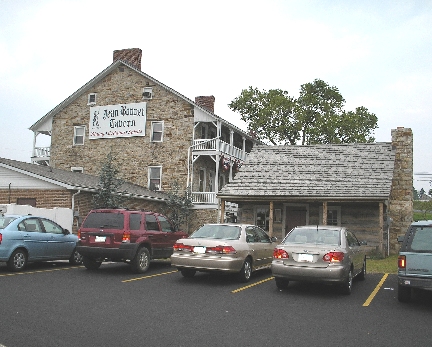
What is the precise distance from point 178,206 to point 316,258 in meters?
20.0

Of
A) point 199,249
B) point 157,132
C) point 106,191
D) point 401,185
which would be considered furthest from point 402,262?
point 157,132

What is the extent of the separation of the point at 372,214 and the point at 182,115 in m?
15.3

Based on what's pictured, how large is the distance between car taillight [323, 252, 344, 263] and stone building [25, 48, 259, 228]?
20.7 metres

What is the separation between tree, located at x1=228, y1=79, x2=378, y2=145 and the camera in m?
46.3

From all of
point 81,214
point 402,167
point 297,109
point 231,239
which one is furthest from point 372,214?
point 297,109

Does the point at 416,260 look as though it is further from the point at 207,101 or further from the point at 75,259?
the point at 207,101

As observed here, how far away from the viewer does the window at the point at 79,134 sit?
35000mm

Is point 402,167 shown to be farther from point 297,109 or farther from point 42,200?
point 297,109

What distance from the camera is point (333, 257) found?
33.2ft

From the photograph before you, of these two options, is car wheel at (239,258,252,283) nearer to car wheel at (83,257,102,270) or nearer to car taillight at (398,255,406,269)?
car taillight at (398,255,406,269)

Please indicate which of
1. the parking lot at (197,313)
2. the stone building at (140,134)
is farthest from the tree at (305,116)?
the parking lot at (197,313)

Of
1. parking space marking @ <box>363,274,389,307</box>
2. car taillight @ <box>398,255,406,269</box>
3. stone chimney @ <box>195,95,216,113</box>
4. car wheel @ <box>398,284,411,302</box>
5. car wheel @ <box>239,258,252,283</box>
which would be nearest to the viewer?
car taillight @ <box>398,255,406,269</box>

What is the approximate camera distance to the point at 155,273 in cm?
1365

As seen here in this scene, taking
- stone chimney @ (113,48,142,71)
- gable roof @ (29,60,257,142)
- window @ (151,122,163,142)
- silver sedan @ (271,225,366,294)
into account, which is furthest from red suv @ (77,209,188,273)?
stone chimney @ (113,48,142,71)
